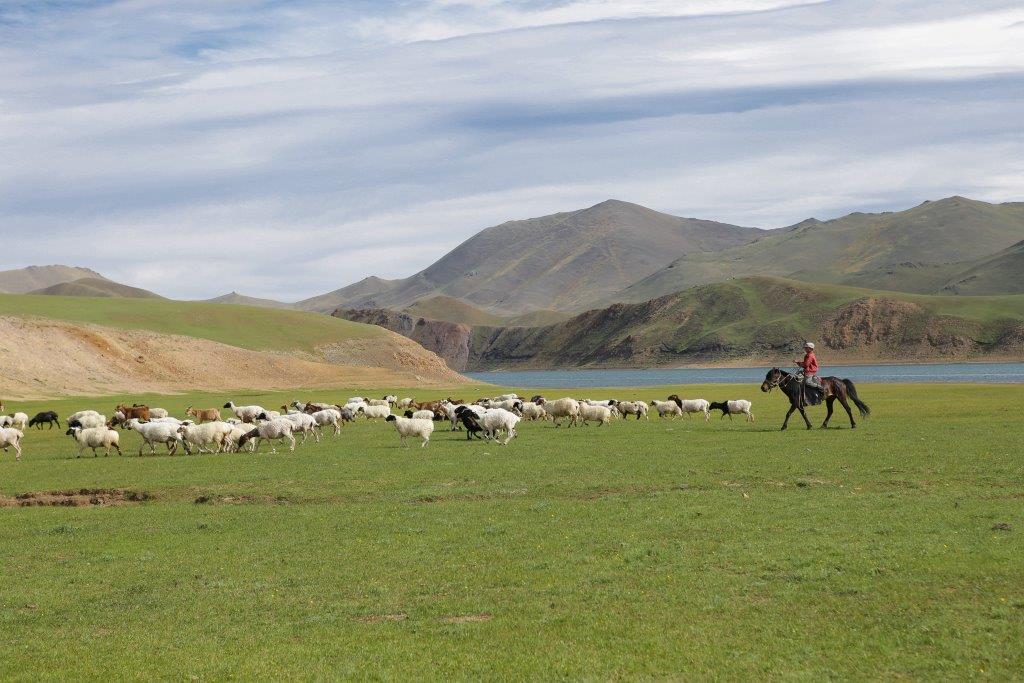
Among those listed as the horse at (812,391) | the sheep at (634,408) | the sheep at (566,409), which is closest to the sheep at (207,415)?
the sheep at (566,409)

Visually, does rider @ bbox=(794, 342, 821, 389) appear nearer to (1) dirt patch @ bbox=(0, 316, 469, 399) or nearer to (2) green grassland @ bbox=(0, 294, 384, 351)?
(1) dirt patch @ bbox=(0, 316, 469, 399)

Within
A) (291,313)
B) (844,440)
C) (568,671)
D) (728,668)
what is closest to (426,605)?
(568,671)

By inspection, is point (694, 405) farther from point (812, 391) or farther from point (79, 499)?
point (79, 499)

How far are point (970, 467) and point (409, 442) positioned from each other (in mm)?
18133

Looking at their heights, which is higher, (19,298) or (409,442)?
(19,298)

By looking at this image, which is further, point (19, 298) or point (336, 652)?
point (19, 298)

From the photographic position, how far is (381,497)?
20.6 meters

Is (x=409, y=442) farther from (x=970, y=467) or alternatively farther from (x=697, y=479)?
(x=970, y=467)

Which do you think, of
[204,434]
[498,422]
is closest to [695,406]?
[498,422]

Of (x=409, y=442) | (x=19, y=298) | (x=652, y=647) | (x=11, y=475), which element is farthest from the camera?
(x=19, y=298)

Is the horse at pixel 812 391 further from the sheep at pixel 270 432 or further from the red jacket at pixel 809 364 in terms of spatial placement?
the sheep at pixel 270 432

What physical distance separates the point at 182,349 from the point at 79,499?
88811mm

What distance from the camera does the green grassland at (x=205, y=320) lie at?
127m

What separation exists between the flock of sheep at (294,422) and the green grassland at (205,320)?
83.5 m
